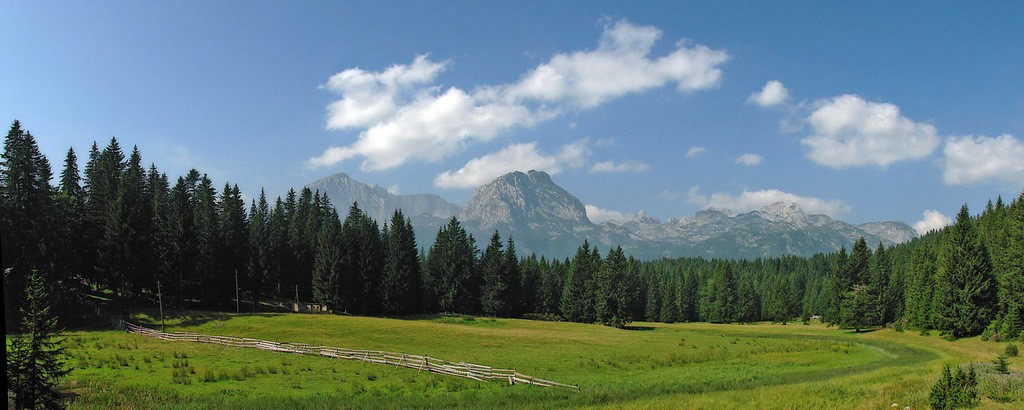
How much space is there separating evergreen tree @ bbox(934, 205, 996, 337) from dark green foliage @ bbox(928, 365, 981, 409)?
6378 centimetres

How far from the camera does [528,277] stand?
140 meters

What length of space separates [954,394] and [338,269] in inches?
3638

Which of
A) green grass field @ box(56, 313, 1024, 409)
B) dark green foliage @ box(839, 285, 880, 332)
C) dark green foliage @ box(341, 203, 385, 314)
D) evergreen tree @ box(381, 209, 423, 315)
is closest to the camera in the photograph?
green grass field @ box(56, 313, 1024, 409)

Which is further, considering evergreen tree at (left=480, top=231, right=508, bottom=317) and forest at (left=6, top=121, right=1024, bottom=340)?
evergreen tree at (left=480, top=231, right=508, bottom=317)

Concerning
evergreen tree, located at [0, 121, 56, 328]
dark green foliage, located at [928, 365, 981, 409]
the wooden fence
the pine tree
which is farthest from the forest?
dark green foliage, located at [928, 365, 981, 409]

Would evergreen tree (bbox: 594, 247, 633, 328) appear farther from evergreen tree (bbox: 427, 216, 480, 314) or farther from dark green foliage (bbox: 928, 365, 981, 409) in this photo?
dark green foliage (bbox: 928, 365, 981, 409)

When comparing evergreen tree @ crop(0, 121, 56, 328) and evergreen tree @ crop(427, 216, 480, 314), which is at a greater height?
evergreen tree @ crop(0, 121, 56, 328)

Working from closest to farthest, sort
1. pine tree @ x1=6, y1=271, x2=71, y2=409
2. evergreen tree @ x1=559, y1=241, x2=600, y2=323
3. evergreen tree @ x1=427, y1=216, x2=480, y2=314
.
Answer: pine tree @ x1=6, y1=271, x2=71, y2=409, evergreen tree @ x1=427, y1=216, x2=480, y2=314, evergreen tree @ x1=559, y1=241, x2=600, y2=323

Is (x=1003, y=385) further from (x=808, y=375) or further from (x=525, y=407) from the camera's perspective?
(x=525, y=407)

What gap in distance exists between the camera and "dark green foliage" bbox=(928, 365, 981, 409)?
22.2 metres

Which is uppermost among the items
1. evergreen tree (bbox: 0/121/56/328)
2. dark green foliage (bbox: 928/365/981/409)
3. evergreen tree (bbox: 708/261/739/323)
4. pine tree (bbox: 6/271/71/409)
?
evergreen tree (bbox: 0/121/56/328)

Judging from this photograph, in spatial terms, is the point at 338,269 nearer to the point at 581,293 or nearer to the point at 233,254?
the point at 233,254

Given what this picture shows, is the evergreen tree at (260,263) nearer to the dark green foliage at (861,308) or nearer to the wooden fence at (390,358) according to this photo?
the wooden fence at (390,358)

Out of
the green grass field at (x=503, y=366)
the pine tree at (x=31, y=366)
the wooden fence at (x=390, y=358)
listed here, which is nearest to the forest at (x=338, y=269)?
the green grass field at (x=503, y=366)
